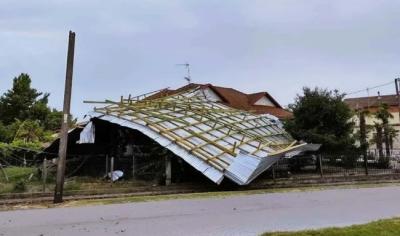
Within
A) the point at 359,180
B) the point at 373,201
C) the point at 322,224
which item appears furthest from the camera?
the point at 359,180

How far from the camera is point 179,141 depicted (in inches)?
928

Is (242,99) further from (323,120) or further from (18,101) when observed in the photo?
(18,101)

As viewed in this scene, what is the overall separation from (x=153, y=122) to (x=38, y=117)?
3977 cm

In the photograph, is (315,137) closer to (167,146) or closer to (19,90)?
(167,146)

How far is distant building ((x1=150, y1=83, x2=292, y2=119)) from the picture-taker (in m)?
41.2

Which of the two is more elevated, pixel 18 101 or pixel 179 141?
pixel 18 101

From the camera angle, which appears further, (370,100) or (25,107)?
(370,100)

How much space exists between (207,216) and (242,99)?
36.3 metres

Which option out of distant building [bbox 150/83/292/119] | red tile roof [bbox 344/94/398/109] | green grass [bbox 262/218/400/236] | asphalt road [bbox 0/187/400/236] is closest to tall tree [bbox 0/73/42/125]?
distant building [bbox 150/83/292/119]

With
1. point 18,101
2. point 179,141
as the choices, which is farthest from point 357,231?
point 18,101

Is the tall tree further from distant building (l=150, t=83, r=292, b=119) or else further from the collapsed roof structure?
the collapsed roof structure

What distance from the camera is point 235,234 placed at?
948 centimetres

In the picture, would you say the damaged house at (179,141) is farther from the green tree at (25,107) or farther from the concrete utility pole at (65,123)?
the green tree at (25,107)

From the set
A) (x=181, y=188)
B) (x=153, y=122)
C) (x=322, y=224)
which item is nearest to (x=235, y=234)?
(x=322, y=224)
